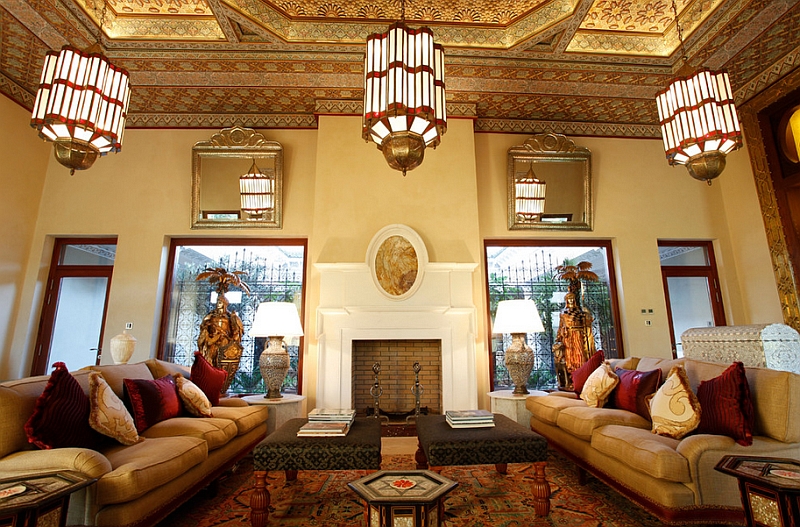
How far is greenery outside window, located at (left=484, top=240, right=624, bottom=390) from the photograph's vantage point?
16.7 ft

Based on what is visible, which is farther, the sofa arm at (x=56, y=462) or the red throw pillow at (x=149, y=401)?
the red throw pillow at (x=149, y=401)

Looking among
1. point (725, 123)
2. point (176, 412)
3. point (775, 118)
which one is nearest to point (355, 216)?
point (176, 412)

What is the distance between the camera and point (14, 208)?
15.3 feet

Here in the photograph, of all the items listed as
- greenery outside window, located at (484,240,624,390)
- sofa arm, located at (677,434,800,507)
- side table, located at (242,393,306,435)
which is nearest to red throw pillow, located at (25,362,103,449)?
side table, located at (242,393,306,435)

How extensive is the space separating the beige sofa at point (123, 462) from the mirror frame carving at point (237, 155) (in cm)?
269

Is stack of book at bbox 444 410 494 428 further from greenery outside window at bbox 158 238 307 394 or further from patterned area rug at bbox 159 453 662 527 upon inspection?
greenery outside window at bbox 158 238 307 394

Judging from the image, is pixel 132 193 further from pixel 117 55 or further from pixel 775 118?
pixel 775 118

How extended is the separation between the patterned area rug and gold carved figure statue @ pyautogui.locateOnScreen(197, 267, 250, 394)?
1.68 metres

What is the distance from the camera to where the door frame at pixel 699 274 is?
17.2ft

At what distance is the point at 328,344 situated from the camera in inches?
179

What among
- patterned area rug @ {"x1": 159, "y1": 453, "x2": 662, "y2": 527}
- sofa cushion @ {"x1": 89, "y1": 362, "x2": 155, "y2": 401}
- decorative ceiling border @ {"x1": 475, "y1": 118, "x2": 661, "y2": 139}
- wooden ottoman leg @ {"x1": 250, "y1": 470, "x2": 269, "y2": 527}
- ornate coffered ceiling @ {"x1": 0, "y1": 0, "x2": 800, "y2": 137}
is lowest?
patterned area rug @ {"x1": 159, "y1": 453, "x2": 662, "y2": 527}

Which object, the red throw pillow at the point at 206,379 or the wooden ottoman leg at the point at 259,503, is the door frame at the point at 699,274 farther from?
the red throw pillow at the point at 206,379

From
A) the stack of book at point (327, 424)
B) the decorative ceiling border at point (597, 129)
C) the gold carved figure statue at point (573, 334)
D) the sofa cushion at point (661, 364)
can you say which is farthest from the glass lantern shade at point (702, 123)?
the stack of book at point (327, 424)

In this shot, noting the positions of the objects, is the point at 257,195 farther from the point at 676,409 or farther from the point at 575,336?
the point at 676,409
